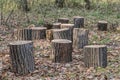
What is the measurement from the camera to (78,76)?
7477mm

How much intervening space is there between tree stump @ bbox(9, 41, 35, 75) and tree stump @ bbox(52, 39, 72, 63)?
801mm

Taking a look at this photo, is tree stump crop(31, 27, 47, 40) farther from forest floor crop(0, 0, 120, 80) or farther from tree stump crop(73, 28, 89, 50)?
tree stump crop(73, 28, 89, 50)

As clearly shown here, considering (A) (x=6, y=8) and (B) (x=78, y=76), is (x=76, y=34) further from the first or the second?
(A) (x=6, y=8)

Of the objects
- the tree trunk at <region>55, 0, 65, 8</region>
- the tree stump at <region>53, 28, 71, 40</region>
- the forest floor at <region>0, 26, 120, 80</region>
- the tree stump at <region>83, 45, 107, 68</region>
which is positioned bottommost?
the forest floor at <region>0, 26, 120, 80</region>

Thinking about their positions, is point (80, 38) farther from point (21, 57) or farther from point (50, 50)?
point (21, 57)

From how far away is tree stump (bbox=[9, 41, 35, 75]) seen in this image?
7531mm

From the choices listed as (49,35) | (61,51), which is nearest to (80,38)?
(49,35)

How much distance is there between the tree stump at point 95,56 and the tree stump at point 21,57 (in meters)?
1.30

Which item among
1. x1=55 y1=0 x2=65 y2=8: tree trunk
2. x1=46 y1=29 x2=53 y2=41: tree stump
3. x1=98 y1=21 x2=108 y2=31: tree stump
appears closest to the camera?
x1=46 y1=29 x2=53 y2=41: tree stump

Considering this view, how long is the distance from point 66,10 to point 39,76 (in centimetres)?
1166

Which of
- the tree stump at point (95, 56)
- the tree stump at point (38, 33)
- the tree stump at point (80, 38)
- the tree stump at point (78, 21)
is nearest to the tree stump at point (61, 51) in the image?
the tree stump at point (95, 56)

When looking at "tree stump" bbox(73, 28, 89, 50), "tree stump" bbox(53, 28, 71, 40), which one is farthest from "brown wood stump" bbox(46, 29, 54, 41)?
"tree stump" bbox(73, 28, 89, 50)

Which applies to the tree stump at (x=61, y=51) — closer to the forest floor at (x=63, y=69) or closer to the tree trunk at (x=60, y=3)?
the forest floor at (x=63, y=69)

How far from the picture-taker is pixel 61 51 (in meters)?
8.30
